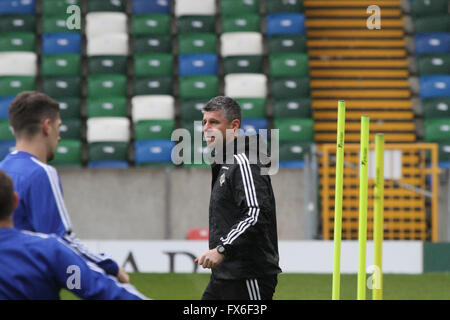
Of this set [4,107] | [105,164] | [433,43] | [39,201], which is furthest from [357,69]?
[39,201]

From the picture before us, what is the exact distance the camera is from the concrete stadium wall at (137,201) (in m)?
12.1

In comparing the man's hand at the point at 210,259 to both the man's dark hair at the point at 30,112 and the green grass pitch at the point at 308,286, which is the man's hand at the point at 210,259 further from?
the green grass pitch at the point at 308,286

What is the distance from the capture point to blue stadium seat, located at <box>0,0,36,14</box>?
15.4 m

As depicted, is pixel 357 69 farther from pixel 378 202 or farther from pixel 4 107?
pixel 378 202

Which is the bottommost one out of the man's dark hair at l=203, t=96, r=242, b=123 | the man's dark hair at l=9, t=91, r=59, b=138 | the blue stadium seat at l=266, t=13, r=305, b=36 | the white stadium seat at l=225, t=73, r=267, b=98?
the man's dark hair at l=9, t=91, r=59, b=138

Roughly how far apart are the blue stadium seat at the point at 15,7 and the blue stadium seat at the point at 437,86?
6.80 meters

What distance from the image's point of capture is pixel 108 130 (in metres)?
13.5

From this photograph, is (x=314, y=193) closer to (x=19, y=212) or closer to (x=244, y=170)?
(x=244, y=170)

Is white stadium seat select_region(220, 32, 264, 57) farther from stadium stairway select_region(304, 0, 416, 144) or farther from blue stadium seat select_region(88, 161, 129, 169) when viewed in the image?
blue stadium seat select_region(88, 161, 129, 169)

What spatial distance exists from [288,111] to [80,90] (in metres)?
3.41

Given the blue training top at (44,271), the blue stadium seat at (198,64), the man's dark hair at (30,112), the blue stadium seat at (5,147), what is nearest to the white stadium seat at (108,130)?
the blue stadium seat at (5,147)

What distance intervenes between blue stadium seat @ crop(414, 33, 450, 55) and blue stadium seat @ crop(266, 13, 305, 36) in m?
1.97

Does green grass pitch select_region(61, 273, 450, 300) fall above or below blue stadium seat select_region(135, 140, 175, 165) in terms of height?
below

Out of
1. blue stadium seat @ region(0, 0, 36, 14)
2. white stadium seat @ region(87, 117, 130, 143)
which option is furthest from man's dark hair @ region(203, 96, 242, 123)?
blue stadium seat @ region(0, 0, 36, 14)
